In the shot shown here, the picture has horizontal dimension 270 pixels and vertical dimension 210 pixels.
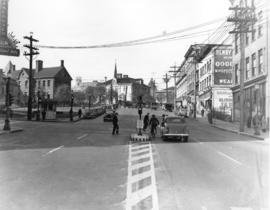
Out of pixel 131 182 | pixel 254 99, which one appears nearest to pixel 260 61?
pixel 254 99

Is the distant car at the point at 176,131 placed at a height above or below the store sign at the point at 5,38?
below

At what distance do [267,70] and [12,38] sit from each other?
25.0 metres

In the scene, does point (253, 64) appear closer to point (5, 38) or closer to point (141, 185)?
point (5, 38)

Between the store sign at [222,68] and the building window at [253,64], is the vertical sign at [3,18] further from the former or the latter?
the store sign at [222,68]

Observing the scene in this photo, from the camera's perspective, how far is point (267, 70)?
3378 centimetres

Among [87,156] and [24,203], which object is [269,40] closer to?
[87,156]

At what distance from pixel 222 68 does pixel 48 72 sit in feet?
248

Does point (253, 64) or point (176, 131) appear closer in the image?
point (176, 131)

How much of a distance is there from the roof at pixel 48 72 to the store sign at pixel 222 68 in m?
70.2

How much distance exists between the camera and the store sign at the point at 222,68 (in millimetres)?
55438

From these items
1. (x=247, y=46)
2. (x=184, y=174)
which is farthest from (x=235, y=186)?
(x=247, y=46)

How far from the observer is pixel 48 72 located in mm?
115875

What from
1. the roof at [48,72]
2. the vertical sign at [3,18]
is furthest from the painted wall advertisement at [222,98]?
the roof at [48,72]

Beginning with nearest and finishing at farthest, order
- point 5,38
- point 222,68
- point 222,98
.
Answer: point 5,38 → point 222,68 → point 222,98
